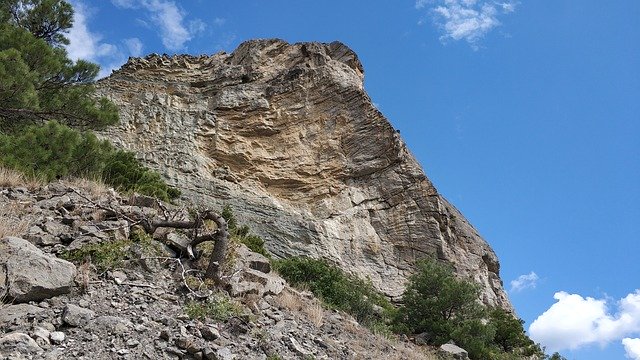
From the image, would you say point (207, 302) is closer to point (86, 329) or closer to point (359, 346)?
point (86, 329)

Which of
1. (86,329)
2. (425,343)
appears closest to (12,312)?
(86,329)

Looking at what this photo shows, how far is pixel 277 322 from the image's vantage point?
7.19 meters

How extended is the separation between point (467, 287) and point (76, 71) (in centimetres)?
1184

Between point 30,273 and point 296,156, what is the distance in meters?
25.4

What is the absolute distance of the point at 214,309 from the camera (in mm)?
6344

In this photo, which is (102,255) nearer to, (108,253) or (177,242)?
(108,253)

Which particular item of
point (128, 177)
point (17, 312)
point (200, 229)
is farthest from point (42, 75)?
point (17, 312)

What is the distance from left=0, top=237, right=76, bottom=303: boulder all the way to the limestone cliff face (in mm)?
18549

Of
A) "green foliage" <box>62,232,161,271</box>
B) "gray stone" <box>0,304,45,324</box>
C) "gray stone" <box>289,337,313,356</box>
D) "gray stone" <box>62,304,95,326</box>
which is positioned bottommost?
"gray stone" <box>0,304,45,324</box>

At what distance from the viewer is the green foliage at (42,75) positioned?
11727 mm

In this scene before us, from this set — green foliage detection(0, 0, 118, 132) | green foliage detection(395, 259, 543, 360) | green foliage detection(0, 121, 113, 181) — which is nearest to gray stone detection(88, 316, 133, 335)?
green foliage detection(0, 121, 113, 181)

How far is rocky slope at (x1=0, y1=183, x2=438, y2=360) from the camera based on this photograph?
5070mm

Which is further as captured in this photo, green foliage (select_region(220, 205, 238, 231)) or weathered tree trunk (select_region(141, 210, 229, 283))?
green foliage (select_region(220, 205, 238, 231))

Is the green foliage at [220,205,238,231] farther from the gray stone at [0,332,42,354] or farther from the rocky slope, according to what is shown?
the gray stone at [0,332,42,354]
